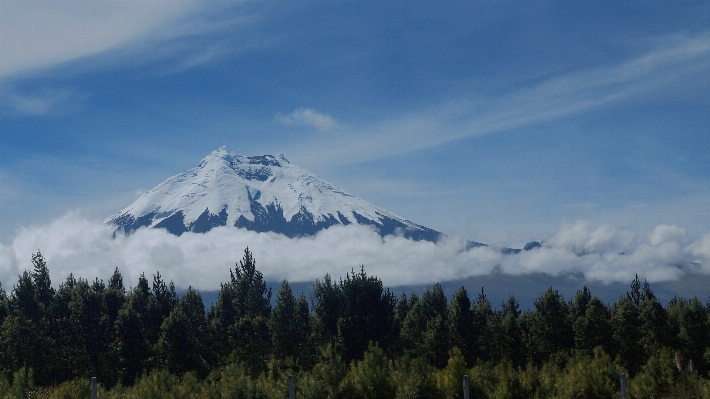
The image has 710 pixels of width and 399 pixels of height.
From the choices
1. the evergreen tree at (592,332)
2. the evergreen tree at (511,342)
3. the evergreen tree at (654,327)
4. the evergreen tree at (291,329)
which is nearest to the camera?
the evergreen tree at (592,332)

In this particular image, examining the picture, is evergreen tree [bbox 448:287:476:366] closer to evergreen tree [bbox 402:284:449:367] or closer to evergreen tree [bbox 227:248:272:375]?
evergreen tree [bbox 402:284:449:367]

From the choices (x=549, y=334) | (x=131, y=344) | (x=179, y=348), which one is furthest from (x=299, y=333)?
(x=549, y=334)

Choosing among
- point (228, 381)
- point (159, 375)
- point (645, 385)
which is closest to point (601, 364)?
point (645, 385)

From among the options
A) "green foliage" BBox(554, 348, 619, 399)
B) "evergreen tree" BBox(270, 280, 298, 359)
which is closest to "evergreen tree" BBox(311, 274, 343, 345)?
"evergreen tree" BBox(270, 280, 298, 359)

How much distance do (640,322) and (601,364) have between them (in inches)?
874

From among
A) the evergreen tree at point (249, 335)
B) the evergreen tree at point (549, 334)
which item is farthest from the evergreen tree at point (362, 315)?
the evergreen tree at point (549, 334)

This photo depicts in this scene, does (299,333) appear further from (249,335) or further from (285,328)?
(249,335)

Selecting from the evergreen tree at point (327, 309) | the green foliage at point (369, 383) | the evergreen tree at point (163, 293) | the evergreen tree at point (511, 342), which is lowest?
the evergreen tree at point (511, 342)

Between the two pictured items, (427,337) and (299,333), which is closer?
(427,337)

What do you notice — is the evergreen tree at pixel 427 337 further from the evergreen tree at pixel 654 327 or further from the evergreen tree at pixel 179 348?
the evergreen tree at pixel 179 348

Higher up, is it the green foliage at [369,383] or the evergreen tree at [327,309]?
the evergreen tree at [327,309]

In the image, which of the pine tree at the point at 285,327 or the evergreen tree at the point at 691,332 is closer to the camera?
the evergreen tree at the point at 691,332

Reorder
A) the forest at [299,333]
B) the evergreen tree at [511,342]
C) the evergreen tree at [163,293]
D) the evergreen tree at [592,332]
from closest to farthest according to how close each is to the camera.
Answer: the forest at [299,333] < the evergreen tree at [592,332] < the evergreen tree at [511,342] < the evergreen tree at [163,293]

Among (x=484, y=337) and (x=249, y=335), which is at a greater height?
(x=249, y=335)
